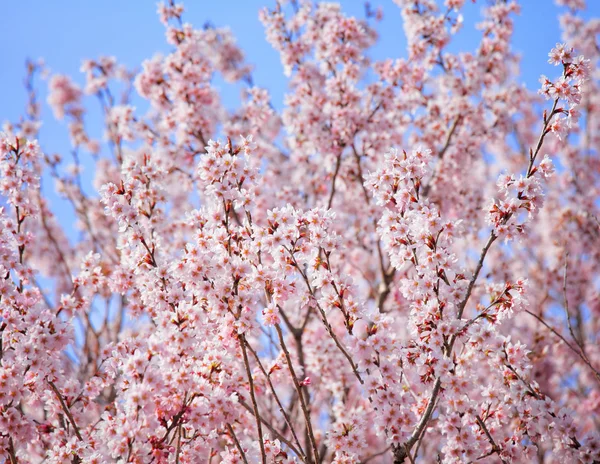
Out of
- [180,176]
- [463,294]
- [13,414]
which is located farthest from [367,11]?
[13,414]

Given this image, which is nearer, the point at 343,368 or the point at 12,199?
the point at 12,199

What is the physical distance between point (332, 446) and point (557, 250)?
7.94 metres

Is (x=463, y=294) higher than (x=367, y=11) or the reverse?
the reverse

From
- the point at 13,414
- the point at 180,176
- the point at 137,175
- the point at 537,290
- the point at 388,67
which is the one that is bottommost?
the point at 13,414

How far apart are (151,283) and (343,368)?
3.52 meters

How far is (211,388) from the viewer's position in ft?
13.1

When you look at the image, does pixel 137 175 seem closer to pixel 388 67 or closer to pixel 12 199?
pixel 12 199

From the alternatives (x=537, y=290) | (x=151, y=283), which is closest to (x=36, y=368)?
(x=151, y=283)

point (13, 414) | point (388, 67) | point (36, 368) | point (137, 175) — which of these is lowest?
point (13, 414)

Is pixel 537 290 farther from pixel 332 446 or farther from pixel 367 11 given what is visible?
pixel 332 446

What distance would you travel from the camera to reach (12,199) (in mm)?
5133

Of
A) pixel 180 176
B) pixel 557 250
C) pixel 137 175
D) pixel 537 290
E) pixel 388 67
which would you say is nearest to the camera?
pixel 137 175

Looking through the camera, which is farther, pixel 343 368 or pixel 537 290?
pixel 537 290

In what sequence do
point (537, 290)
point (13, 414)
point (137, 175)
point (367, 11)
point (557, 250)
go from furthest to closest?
point (537, 290) < point (557, 250) < point (367, 11) < point (137, 175) < point (13, 414)
